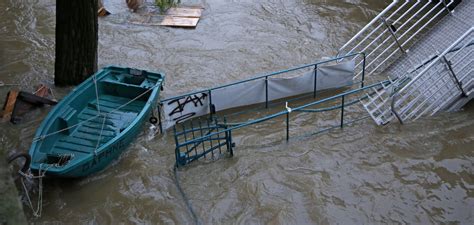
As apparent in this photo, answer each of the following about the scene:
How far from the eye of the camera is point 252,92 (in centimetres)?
1048

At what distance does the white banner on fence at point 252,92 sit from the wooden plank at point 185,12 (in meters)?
6.14

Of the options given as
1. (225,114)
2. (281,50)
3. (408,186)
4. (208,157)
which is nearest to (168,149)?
(208,157)

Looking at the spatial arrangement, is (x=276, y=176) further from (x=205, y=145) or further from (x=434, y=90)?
(x=434, y=90)

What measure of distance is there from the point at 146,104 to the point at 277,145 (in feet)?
8.86

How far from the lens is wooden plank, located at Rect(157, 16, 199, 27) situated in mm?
15148

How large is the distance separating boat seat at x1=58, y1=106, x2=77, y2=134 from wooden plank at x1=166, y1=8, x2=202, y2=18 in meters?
7.31

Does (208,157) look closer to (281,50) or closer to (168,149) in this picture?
(168,149)

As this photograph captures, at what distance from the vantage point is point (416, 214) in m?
7.75

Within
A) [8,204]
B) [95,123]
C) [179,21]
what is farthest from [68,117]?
[179,21]

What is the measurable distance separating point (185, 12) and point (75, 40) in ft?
19.0

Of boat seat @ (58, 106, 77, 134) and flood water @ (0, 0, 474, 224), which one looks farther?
boat seat @ (58, 106, 77, 134)

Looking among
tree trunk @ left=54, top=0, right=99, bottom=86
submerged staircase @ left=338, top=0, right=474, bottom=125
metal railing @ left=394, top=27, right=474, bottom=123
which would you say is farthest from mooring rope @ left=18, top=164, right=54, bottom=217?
metal railing @ left=394, top=27, right=474, bottom=123

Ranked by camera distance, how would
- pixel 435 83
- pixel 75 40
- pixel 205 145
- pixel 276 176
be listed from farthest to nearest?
pixel 75 40, pixel 435 83, pixel 205 145, pixel 276 176

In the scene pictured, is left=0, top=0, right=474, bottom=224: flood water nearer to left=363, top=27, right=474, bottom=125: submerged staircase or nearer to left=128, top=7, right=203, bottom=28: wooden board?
left=363, top=27, right=474, bottom=125: submerged staircase
